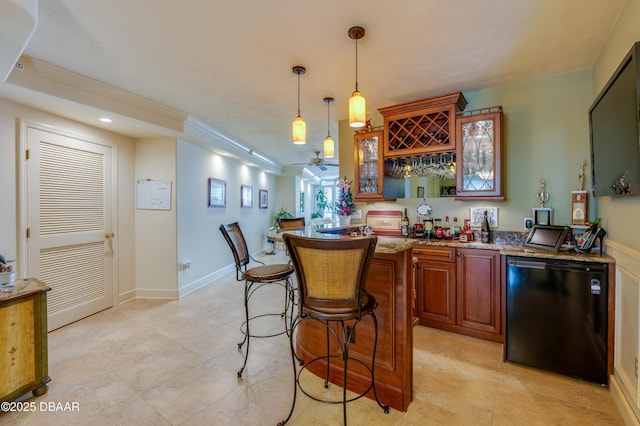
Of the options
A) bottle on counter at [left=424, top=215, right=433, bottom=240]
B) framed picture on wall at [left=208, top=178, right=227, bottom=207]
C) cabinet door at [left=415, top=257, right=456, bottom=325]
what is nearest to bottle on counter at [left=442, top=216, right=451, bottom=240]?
bottle on counter at [left=424, top=215, right=433, bottom=240]

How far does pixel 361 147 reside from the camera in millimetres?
3596

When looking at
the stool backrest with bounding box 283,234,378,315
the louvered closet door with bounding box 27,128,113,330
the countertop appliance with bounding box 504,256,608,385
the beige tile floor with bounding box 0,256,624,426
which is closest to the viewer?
the stool backrest with bounding box 283,234,378,315

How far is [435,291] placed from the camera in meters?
2.88

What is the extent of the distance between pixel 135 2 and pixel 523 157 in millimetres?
3511

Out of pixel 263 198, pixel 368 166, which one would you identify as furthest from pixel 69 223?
pixel 263 198

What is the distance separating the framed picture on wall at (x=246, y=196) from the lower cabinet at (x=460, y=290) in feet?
13.9

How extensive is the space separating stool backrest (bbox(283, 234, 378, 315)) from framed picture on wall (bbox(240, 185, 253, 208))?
488cm

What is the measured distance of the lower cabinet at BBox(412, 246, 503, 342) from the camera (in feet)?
8.59

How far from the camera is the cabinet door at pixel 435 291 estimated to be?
2797mm

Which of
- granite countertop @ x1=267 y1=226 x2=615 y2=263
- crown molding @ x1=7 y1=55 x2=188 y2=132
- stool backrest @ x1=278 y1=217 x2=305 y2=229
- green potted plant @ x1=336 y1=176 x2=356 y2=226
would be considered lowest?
granite countertop @ x1=267 y1=226 x2=615 y2=263

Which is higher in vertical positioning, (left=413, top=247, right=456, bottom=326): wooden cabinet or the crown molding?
the crown molding

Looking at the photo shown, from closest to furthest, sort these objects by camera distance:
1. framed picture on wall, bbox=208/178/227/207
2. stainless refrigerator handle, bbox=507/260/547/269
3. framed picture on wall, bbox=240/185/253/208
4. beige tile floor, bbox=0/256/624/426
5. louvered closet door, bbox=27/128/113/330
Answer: beige tile floor, bbox=0/256/624/426 < stainless refrigerator handle, bbox=507/260/547/269 < louvered closet door, bbox=27/128/113/330 < framed picture on wall, bbox=208/178/227/207 < framed picture on wall, bbox=240/185/253/208

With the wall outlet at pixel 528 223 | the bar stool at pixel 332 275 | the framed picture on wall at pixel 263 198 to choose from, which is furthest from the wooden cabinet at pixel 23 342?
the framed picture on wall at pixel 263 198

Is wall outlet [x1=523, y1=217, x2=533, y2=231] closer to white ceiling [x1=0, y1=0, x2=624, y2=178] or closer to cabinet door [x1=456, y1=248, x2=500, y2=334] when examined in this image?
cabinet door [x1=456, y1=248, x2=500, y2=334]
